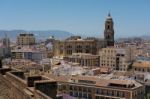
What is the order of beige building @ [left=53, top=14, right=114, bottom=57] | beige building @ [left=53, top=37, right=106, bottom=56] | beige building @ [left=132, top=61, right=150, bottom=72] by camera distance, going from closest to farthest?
beige building @ [left=132, top=61, right=150, bottom=72]
beige building @ [left=53, top=14, right=114, bottom=57]
beige building @ [left=53, top=37, right=106, bottom=56]

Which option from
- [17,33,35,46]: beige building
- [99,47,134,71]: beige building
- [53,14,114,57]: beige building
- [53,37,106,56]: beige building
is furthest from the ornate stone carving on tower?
[17,33,35,46]: beige building

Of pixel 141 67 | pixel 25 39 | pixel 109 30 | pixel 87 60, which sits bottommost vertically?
pixel 141 67

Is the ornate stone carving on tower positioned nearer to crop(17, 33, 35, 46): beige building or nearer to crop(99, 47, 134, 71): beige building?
crop(99, 47, 134, 71): beige building

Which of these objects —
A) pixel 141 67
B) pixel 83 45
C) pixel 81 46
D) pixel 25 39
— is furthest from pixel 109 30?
pixel 25 39

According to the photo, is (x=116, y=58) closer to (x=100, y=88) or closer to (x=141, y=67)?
(x=141, y=67)

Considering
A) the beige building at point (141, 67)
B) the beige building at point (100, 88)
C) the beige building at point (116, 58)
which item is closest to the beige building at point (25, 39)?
the beige building at point (116, 58)

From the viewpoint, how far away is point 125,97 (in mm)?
37969

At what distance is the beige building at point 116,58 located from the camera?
236ft

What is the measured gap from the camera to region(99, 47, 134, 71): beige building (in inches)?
2832

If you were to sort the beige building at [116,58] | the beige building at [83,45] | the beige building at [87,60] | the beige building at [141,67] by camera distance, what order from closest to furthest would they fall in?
the beige building at [141,67] → the beige building at [116,58] → the beige building at [87,60] → the beige building at [83,45]

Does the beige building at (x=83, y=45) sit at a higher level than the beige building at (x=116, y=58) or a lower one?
higher

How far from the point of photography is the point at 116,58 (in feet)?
241

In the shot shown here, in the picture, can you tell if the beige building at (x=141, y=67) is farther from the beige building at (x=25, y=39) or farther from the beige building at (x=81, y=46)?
the beige building at (x=25, y=39)

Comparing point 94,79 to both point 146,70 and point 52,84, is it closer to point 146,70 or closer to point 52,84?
point 146,70
